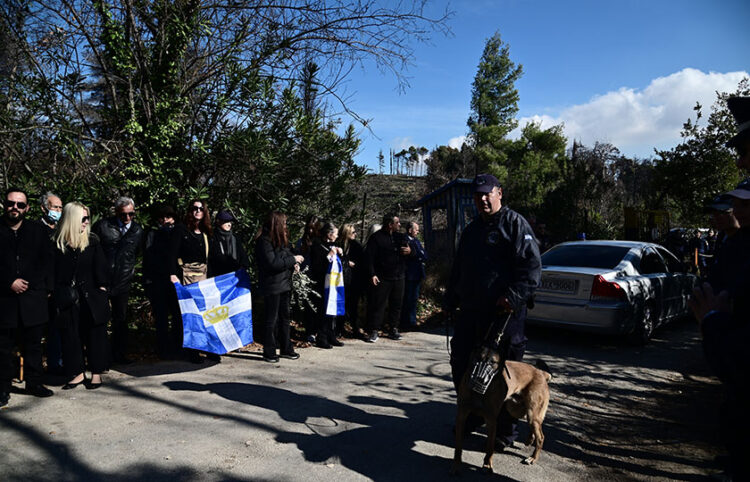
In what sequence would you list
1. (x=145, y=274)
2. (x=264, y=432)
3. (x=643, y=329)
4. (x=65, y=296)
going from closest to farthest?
(x=264, y=432) → (x=65, y=296) → (x=145, y=274) → (x=643, y=329)

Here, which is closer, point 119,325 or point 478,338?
point 478,338

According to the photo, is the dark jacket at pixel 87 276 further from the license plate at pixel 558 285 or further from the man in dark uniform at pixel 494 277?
the license plate at pixel 558 285

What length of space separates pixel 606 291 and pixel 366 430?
188 inches

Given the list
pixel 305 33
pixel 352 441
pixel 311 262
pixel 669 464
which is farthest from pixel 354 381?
pixel 305 33

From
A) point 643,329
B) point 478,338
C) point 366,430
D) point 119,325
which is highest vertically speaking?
point 478,338

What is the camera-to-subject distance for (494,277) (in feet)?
11.9

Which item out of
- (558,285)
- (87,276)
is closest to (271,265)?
(87,276)

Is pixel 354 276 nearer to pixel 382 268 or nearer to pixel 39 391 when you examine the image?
pixel 382 268

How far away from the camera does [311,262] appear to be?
7477mm

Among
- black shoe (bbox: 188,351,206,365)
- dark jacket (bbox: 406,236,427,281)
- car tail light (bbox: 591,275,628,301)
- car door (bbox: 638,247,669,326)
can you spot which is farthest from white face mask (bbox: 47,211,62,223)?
car door (bbox: 638,247,669,326)

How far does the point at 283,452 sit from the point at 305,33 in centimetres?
598

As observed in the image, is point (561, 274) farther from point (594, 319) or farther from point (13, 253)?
point (13, 253)

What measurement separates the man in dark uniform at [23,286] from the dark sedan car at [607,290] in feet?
22.1

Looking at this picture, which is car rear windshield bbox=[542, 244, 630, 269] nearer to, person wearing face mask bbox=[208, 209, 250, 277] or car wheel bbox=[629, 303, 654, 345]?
car wheel bbox=[629, 303, 654, 345]
